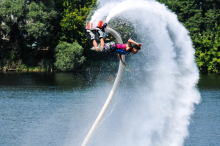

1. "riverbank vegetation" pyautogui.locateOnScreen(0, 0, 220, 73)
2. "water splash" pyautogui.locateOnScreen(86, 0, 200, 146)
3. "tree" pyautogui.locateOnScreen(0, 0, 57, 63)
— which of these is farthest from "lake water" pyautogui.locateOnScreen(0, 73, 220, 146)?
"riverbank vegetation" pyautogui.locateOnScreen(0, 0, 220, 73)

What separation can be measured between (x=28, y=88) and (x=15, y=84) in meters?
4.83

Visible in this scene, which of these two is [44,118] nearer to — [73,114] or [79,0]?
[73,114]

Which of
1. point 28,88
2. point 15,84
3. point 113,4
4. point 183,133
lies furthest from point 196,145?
point 15,84

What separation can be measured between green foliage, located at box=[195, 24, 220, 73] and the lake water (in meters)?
34.0

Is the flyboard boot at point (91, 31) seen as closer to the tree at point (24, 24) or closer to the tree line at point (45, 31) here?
the tree line at point (45, 31)

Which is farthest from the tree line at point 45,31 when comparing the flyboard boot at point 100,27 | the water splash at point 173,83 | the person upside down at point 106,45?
the flyboard boot at point 100,27

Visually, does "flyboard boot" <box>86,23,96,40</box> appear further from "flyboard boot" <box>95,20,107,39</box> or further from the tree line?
the tree line

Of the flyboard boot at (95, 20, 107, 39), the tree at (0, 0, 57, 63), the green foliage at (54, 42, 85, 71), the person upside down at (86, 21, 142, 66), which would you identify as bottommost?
the green foliage at (54, 42, 85, 71)

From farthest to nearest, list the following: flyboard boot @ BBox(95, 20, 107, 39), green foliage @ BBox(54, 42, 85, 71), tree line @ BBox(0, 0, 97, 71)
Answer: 1. green foliage @ BBox(54, 42, 85, 71)
2. tree line @ BBox(0, 0, 97, 71)
3. flyboard boot @ BBox(95, 20, 107, 39)

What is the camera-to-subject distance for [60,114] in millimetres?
35969

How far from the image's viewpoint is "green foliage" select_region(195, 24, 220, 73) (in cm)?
8975

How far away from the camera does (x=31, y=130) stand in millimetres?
29344

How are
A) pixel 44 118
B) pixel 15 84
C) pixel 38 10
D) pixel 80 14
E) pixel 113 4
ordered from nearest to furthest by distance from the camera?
pixel 113 4
pixel 44 118
pixel 15 84
pixel 38 10
pixel 80 14

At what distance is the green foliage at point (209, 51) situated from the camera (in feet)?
294
